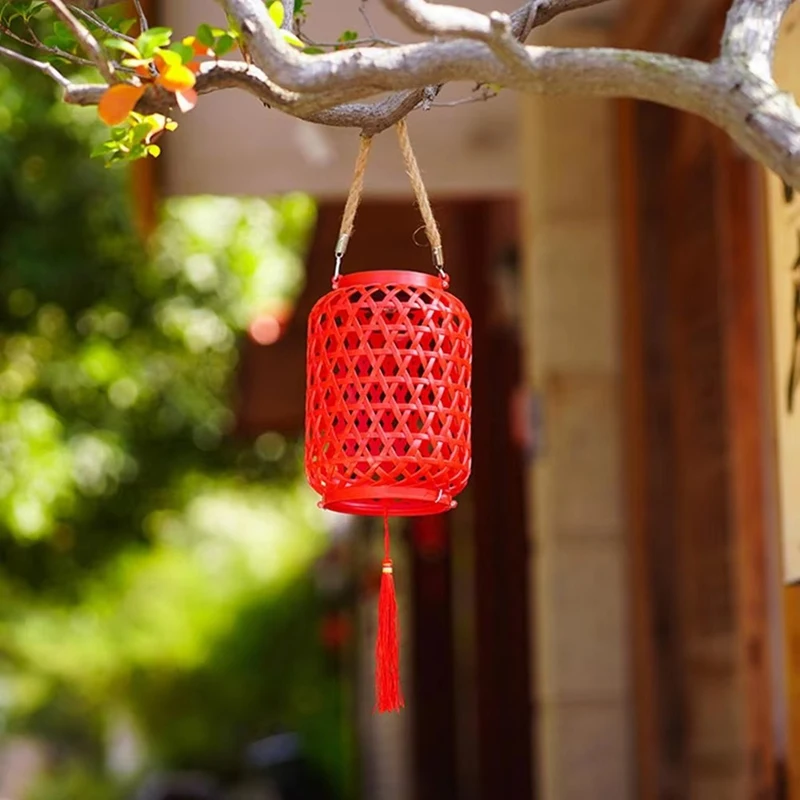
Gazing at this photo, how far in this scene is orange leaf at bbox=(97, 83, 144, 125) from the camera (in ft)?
5.98

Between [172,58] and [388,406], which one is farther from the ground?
[172,58]

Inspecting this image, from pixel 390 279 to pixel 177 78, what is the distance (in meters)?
0.54

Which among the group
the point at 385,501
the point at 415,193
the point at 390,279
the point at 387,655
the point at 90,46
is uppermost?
the point at 90,46

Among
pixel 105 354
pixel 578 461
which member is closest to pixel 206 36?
pixel 578 461

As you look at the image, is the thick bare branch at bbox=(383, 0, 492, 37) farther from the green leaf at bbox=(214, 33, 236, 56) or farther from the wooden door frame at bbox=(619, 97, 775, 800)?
the wooden door frame at bbox=(619, 97, 775, 800)

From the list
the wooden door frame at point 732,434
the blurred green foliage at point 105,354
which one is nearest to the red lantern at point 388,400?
the wooden door frame at point 732,434

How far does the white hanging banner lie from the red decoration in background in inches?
35.8

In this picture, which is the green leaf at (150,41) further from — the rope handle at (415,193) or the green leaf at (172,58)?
the rope handle at (415,193)

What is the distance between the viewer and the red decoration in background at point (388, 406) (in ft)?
7.22

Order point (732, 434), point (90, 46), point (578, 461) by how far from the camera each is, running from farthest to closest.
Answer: point (578, 461) → point (732, 434) → point (90, 46)

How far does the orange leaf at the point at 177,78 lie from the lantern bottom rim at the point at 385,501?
0.63 metres

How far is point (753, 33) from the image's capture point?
1738 millimetres

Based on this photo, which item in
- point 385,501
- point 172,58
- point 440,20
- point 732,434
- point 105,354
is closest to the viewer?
point 440,20

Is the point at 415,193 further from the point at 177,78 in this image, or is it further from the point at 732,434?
the point at 732,434
